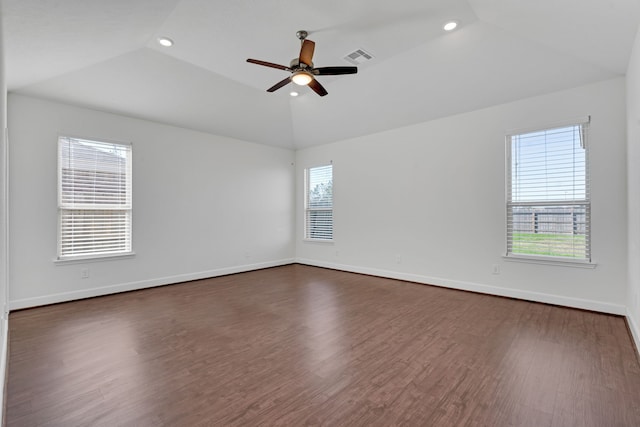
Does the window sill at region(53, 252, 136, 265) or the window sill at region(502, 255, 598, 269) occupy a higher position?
the window sill at region(502, 255, 598, 269)

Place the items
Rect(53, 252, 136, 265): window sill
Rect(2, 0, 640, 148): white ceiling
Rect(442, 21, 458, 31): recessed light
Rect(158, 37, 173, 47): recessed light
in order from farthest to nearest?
1. Rect(53, 252, 136, 265): window sill
2. Rect(158, 37, 173, 47): recessed light
3. Rect(442, 21, 458, 31): recessed light
4. Rect(2, 0, 640, 148): white ceiling

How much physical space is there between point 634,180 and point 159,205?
6.16 meters

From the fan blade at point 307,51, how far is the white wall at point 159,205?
3.32 meters

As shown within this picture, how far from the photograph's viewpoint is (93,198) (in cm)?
441

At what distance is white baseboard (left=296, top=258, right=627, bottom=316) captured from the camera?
3.54 meters

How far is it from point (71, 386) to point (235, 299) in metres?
2.25

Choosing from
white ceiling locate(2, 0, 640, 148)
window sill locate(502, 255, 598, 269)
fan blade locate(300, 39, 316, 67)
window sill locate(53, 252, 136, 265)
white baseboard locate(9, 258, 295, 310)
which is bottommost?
white baseboard locate(9, 258, 295, 310)

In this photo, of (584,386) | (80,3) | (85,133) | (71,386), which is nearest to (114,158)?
(85,133)

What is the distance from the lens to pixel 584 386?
209cm

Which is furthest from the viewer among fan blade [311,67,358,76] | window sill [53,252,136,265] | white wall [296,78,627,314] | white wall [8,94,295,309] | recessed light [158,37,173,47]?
window sill [53,252,136,265]

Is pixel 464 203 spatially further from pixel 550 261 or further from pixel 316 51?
pixel 316 51

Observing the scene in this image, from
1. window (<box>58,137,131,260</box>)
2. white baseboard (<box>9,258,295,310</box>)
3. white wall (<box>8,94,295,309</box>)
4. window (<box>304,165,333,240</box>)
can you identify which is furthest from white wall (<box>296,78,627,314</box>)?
window (<box>58,137,131,260</box>)

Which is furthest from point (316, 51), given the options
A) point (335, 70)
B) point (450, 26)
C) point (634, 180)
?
point (634, 180)

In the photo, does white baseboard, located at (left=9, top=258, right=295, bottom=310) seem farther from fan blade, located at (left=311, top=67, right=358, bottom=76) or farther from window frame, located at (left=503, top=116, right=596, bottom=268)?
window frame, located at (left=503, top=116, right=596, bottom=268)
